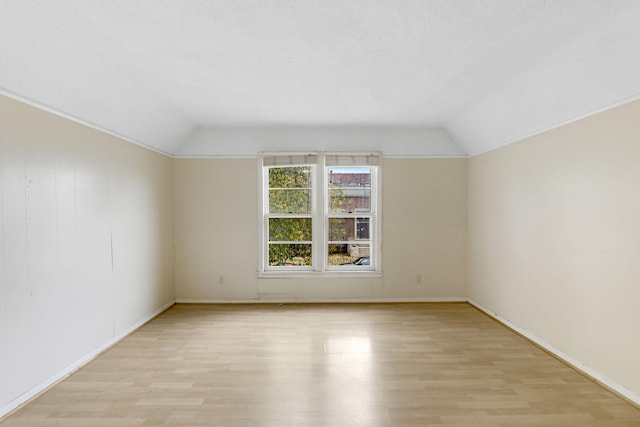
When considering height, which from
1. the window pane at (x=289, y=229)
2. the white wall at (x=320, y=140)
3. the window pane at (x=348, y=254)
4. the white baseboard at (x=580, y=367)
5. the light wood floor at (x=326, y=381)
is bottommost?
the light wood floor at (x=326, y=381)

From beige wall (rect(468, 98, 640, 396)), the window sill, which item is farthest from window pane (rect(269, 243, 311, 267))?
beige wall (rect(468, 98, 640, 396))

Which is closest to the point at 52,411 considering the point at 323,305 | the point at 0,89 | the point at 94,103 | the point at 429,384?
the point at 0,89

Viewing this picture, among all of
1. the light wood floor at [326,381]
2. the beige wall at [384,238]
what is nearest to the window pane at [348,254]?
the beige wall at [384,238]

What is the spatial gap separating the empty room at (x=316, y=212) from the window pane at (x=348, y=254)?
0.12 m

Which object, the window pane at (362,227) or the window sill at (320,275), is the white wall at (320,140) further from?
the window sill at (320,275)

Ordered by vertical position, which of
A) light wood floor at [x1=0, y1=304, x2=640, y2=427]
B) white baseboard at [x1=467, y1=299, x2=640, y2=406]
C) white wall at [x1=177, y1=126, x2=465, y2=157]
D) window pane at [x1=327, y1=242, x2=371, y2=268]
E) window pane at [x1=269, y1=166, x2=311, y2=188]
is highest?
white wall at [x1=177, y1=126, x2=465, y2=157]

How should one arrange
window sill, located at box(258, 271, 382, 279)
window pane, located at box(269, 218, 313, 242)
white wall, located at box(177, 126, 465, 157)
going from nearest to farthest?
1. white wall, located at box(177, 126, 465, 157)
2. window sill, located at box(258, 271, 382, 279)
3. window pane, located at box(269, 218, 313, 242)

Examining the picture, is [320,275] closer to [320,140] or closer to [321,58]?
[320,140]

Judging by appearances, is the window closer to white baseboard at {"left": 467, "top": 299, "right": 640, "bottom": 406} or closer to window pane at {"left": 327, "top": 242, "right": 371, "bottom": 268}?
window pane at {"left": 327, "top": 242, "right": 371, "bottom": 268}

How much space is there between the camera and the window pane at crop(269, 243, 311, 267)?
486cm

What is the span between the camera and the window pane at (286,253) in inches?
191

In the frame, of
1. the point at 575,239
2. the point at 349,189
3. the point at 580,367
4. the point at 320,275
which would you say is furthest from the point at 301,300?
the point at 575,239

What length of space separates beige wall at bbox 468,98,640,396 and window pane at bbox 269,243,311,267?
8.15 ft

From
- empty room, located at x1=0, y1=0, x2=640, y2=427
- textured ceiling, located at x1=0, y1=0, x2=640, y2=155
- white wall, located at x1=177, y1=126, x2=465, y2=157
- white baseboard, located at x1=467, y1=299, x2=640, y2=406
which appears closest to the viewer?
textured ceiling, located at x1=0, y1=0, x2=640, y2=155
